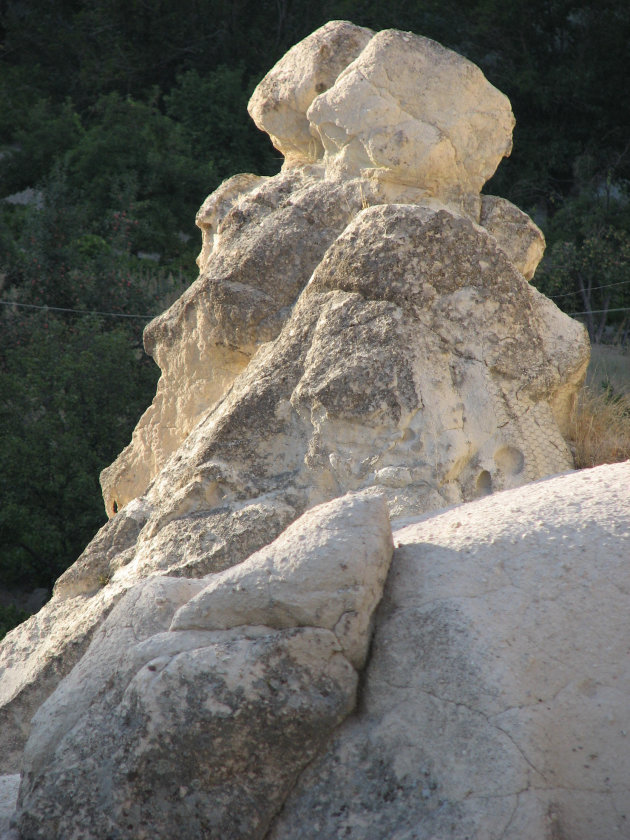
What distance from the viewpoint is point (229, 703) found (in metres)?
1.97

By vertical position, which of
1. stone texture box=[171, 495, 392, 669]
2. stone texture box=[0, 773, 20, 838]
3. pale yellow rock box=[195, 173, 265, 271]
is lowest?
stone texture box=[0, 773, 20, 838]

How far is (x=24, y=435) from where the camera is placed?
892cm

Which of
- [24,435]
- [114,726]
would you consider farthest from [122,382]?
[114,726]

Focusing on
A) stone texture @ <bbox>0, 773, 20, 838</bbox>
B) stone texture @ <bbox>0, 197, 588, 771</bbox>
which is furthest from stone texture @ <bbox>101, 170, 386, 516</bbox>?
stone texture @ <bbox>0, 773, 20, 838</bbox>

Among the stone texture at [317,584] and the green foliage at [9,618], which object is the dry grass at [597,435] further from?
the green foliage at [9,618]

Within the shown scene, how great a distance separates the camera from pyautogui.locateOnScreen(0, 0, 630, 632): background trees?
899cm

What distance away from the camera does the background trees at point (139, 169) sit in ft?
29.5

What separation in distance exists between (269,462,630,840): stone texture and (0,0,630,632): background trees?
6291 millimetres

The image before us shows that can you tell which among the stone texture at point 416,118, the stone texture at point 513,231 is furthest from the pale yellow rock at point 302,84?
the stone texture at point 513,231

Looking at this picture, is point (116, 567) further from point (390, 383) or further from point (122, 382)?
point (122, 382)

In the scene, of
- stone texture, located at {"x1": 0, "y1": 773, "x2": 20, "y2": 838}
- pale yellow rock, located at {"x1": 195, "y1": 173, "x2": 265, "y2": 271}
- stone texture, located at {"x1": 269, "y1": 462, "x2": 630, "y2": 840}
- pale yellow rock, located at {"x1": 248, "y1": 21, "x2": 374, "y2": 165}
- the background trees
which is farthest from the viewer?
the background trees

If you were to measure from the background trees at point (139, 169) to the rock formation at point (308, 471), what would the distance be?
4.31 m

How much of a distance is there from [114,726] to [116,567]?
1536 millimetres

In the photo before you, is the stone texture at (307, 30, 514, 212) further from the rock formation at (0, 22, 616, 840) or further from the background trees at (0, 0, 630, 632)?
the background trees at (0, 0, 630, 632)
